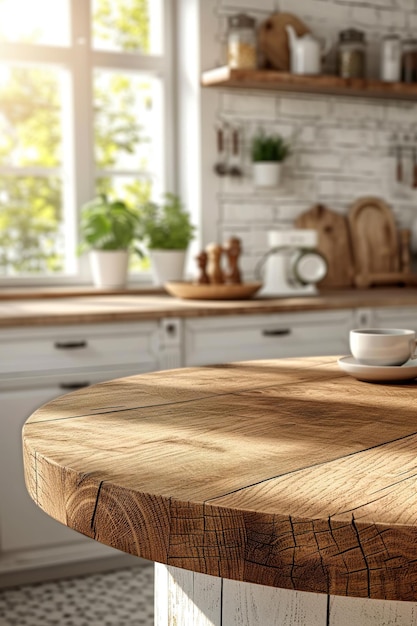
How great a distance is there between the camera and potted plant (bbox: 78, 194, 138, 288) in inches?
141

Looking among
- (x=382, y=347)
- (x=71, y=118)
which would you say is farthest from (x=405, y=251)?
(x=382, y=347)

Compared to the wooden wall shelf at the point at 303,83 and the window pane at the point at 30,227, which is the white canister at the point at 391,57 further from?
the window pane at the point at 30,227

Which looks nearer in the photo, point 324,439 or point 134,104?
point 324,439

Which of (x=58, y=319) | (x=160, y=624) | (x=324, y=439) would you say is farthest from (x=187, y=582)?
(x=58, y=319)

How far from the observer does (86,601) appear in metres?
2.81

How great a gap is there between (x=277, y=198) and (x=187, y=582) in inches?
116

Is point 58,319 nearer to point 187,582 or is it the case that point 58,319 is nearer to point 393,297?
point 393,297

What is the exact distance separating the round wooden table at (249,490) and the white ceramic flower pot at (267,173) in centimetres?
251

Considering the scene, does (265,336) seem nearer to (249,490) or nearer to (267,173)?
(267,173)

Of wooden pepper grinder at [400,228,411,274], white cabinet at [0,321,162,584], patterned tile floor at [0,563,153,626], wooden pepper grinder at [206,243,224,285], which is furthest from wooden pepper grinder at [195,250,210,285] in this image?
wooden pepper grinder at [400,228,411,274]

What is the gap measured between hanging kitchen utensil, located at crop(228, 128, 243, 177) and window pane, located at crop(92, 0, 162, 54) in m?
0.54

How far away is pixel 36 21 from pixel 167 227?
3.50 feet

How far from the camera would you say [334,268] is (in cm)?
411

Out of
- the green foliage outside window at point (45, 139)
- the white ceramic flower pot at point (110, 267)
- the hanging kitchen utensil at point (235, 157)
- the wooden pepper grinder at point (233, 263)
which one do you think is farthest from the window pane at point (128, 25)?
the wooden pepper grinder at point (233, 263)
